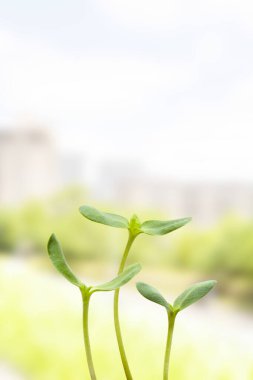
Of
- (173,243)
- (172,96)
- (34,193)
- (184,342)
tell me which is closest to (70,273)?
(184,342)

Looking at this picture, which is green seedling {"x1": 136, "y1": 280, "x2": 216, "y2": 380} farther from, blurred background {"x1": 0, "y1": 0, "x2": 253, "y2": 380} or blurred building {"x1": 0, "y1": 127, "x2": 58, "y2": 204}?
blurred building {"x1": 0, "y1": 127, "x2": 58, "y2": 204}

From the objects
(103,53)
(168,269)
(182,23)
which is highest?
(182,23)

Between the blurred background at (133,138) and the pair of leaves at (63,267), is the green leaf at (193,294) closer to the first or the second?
the pair of leaves at (63,267)

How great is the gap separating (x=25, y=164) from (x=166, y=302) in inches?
84.5

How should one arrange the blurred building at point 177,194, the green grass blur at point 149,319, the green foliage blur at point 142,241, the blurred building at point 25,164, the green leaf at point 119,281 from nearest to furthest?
1. the green leaf at point 119,281
2. the green grass blur at point 149,319
3. the green foliage blur at point 142,241
4. the blurred building at point 177,194
5. the blurred building at point 25,164

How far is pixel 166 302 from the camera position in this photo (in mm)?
232

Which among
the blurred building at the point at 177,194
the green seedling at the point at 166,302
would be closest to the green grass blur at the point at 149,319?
the blurred building at the point at 177,194

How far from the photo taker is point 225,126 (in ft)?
7.81

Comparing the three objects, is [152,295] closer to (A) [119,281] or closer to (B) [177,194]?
(A) [119,281]

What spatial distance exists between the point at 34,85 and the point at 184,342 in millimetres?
2217

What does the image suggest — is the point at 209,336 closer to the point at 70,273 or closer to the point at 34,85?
the point at 70,273

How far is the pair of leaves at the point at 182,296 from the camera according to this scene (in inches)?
9.1

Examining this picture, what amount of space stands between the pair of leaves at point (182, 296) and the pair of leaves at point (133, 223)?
0.03 m

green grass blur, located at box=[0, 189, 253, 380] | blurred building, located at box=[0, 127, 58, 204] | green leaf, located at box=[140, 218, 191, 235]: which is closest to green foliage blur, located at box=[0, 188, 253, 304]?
green grass blur, located at box=[0, 189, 253, 380]
